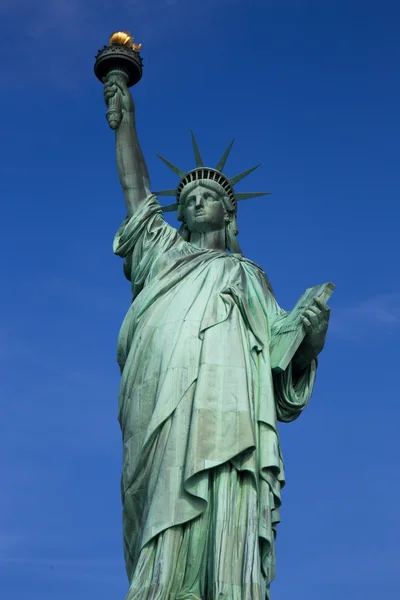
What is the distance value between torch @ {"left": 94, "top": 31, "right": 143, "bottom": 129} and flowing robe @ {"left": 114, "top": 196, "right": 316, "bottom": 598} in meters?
2.14

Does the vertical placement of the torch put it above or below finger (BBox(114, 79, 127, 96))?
above

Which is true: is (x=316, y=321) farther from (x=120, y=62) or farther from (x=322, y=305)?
(x=120, y=62)

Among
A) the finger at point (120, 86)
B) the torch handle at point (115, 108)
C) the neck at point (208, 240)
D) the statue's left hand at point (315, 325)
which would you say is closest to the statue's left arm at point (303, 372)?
the statue's left hand at point (315, 325)

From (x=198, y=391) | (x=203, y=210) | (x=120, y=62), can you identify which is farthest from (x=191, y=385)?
(x=120, y=62)

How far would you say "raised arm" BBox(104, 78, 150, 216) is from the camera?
17.6 metres

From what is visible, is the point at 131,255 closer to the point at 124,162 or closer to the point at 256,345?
the point at 124,162

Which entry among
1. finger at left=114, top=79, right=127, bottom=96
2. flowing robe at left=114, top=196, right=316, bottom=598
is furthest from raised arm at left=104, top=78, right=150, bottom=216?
flowing robe at left=114, top=196, right=316, bottom=598

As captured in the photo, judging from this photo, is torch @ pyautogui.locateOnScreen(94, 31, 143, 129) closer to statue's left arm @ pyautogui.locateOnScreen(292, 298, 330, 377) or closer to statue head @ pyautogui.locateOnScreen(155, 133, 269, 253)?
statue head @ pyautogui.locateOnScreen(155, 133, 269, 253)

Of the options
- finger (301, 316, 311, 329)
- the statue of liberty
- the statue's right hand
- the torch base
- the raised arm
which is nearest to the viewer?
the statue of liberty

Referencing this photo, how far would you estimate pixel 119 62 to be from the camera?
1825 cm

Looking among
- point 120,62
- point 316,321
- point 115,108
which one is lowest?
point 316,321

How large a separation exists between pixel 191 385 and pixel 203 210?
10.9ft

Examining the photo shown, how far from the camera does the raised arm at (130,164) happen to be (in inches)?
695

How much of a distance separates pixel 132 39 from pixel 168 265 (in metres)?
3.74
